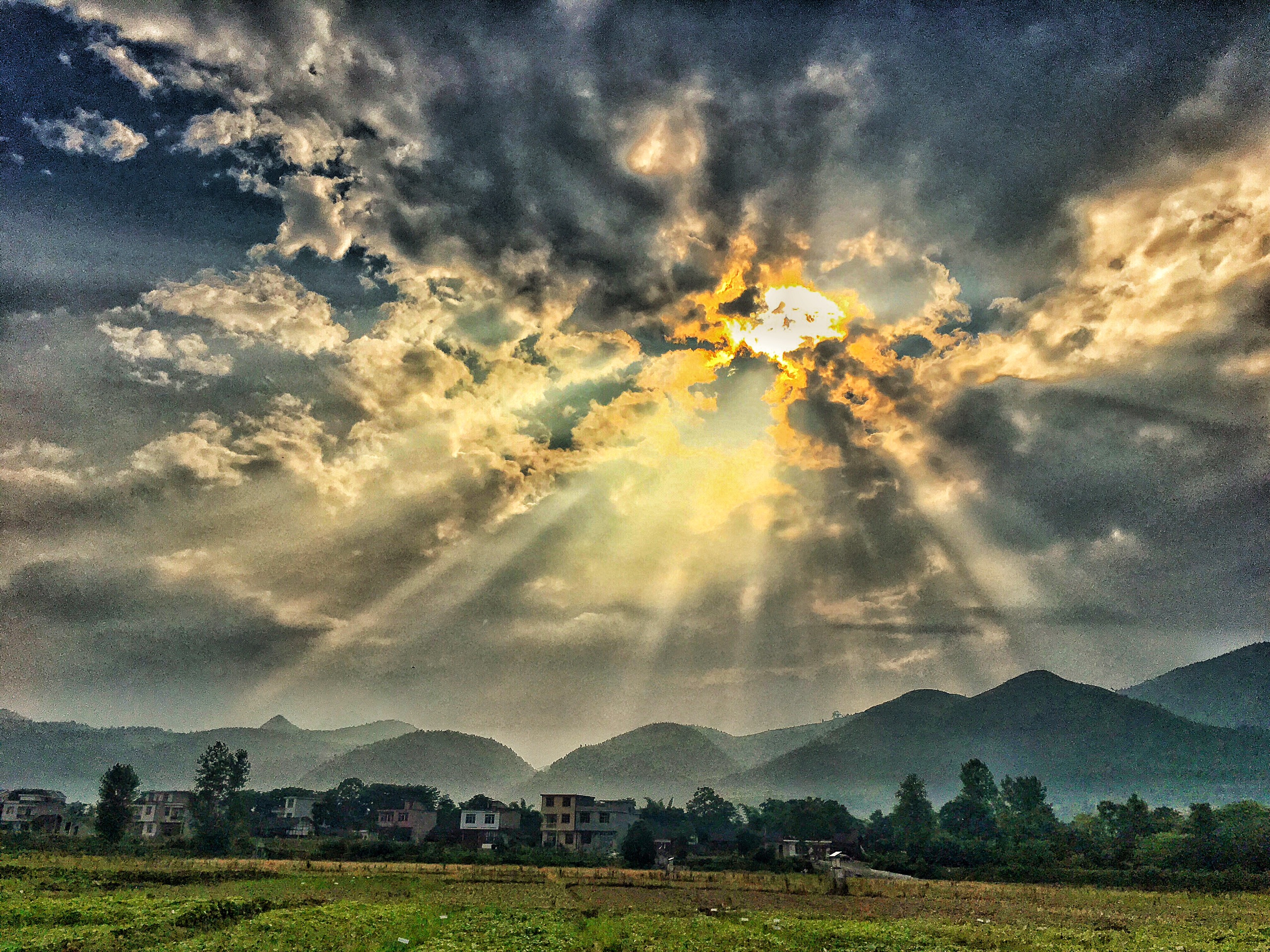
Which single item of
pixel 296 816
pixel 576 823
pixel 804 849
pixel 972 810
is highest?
pixel 576 823

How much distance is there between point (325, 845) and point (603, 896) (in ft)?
182

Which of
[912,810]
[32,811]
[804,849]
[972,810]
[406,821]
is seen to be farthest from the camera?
[32,811]

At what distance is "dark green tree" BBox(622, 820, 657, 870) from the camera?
86.9 m

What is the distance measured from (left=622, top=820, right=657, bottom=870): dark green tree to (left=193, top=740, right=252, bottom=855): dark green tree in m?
65.4

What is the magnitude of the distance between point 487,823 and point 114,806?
2218 inches

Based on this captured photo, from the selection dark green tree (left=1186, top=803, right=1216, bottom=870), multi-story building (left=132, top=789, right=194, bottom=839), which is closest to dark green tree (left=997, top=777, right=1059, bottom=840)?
dark green tree (left=1186, top=803, right=1216, bottom=870)

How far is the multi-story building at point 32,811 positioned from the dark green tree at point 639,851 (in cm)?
10728

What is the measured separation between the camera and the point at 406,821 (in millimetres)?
138375

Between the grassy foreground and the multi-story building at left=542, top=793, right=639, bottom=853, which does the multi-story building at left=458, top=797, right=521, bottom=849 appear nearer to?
the multi-story building at left=542, top=793, right=639, bottom=853

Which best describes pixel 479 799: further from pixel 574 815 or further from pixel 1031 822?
pixel 1031 822

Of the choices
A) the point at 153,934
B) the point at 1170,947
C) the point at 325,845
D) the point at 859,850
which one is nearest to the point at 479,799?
the point at 325,845

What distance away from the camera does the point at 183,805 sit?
473 ft

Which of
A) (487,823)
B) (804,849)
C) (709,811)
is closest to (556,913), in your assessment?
(804,849)

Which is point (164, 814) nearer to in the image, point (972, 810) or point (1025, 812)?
point (972, 810)
